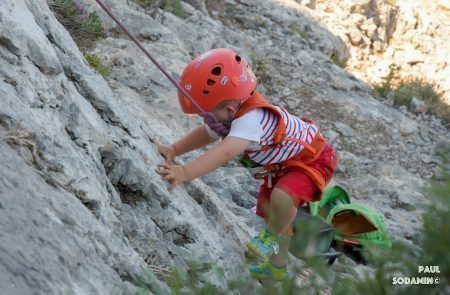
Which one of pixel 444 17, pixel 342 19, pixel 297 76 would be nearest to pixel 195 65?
pixel 297 76

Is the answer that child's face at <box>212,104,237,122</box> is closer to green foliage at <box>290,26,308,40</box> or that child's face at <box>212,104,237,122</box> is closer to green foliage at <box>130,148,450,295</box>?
green foliage at <box>130,148,450,295</box>

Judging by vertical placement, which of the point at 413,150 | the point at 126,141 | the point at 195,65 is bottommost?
the point at 413,150

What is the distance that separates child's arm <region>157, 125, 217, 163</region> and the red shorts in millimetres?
482

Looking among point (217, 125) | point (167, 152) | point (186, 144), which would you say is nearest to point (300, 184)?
point (217, 125)

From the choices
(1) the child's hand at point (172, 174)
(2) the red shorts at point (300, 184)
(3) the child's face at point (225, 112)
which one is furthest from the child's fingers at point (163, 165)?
(2) the red shorts at point (300, 184)

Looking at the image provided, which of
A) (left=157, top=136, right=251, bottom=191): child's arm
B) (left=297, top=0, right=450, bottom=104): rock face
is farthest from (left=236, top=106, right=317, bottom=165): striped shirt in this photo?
(left=297, top=0, right=450, bottom=104): rock face

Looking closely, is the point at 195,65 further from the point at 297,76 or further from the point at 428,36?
the point at 428,36

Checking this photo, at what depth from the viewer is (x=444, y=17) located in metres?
14.2

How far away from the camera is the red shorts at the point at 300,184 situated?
3781 mm

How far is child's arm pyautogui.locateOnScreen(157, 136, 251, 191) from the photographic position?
10.7ft

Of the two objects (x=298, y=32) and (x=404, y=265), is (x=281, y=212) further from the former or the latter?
(x=298, y=32)

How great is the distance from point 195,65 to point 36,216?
1835mm

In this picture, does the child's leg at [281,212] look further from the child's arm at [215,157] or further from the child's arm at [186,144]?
the child's arm at [186,144]

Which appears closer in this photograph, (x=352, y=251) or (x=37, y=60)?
(x=37, y=60)
